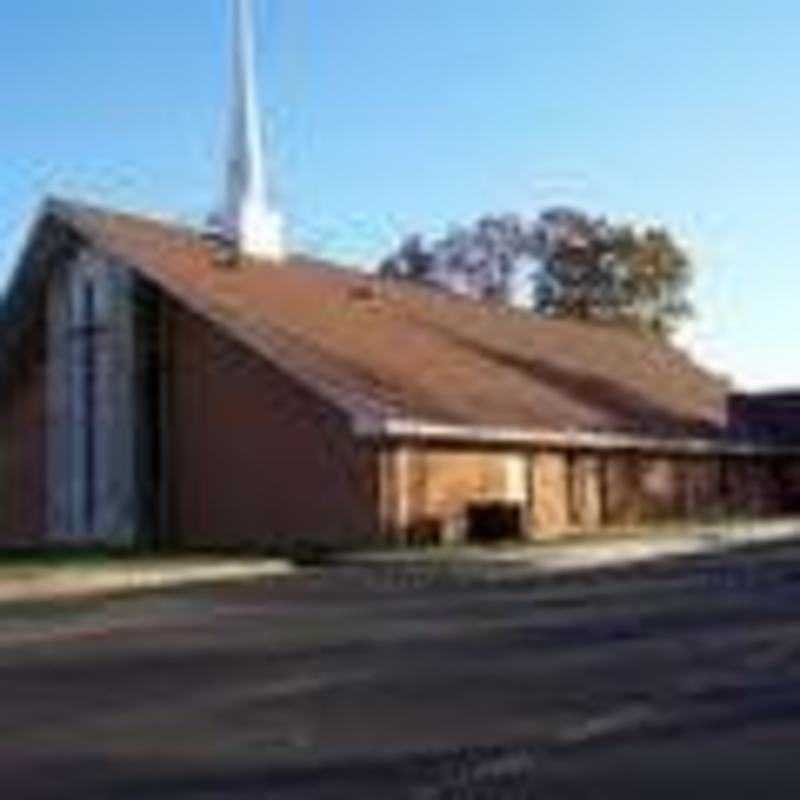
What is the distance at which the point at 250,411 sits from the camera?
1812 inches

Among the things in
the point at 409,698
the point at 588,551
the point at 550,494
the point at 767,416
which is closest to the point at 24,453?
the point at 550,494

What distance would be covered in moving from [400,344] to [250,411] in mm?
6322

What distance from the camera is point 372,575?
36.8m

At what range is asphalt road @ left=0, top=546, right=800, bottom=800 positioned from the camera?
1277 centimetres

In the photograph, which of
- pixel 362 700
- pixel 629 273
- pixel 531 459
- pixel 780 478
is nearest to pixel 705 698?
pixel 362 700

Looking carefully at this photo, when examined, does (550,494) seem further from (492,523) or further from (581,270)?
(581,270)

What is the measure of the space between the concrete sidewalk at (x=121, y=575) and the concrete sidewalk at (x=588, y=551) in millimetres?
2102

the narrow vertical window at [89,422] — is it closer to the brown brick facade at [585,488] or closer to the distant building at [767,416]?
the brown brick facade at [585,488]

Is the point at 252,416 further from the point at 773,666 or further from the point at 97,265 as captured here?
the point at 773,666

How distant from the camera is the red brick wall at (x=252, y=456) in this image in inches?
1774

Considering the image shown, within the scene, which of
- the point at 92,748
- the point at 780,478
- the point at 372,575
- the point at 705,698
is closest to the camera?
the point at 92,748

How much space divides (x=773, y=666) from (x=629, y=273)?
7070 centimetres

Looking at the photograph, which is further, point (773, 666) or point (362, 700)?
point (773, 666)

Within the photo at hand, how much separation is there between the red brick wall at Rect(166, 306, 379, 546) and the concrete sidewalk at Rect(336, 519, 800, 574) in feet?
7.56
